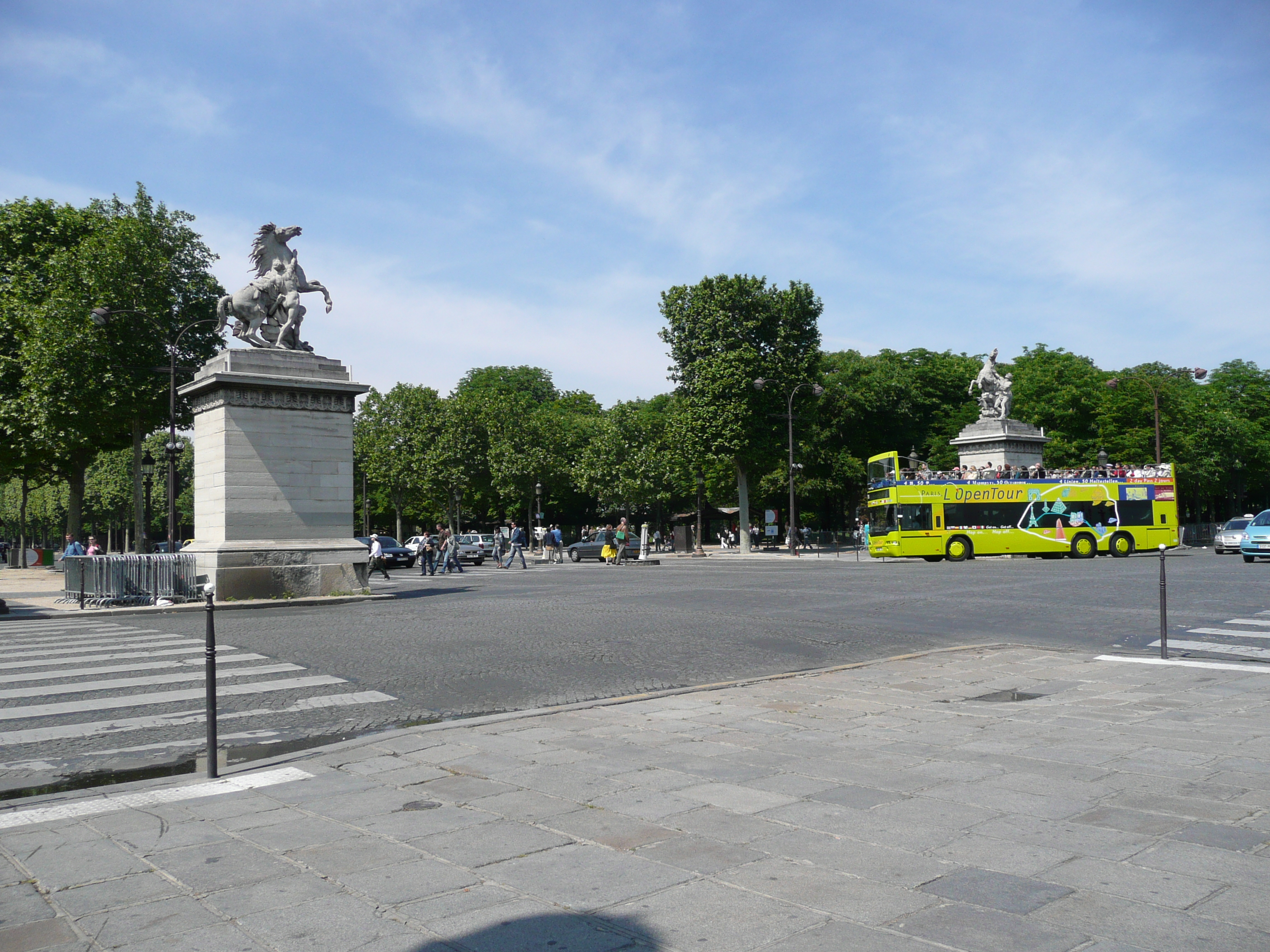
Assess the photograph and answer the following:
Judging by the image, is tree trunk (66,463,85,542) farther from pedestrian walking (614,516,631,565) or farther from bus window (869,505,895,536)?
bus window (869,505,895,536)

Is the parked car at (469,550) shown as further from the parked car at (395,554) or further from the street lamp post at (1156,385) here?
the street lamp post at (1156,385)

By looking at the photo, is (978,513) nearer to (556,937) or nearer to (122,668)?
(122,668)

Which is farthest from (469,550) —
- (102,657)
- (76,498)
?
(102,657)

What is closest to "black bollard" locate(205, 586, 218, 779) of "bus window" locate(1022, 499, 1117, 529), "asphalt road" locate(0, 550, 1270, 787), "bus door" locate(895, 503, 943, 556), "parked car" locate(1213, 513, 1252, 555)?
"asphalt road" locate(0, 550, 1270, 787)

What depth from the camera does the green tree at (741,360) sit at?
49469 mm

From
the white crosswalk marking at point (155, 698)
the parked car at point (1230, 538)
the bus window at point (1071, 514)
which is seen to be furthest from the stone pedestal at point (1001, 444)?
the white crosswalk marking at point (155, 698)

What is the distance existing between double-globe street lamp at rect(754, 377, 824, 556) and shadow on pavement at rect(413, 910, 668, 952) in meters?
43.0

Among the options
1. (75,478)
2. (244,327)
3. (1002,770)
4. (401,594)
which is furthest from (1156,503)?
(75,478)

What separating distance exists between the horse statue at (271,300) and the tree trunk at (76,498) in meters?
22.9

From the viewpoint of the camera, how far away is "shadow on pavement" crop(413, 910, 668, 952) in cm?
334

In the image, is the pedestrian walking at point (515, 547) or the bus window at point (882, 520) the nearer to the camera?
the bus window at point (882, 520)

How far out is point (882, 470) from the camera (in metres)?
39.1

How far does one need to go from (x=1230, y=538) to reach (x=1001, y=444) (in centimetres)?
1018

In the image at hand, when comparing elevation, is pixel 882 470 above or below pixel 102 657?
above
